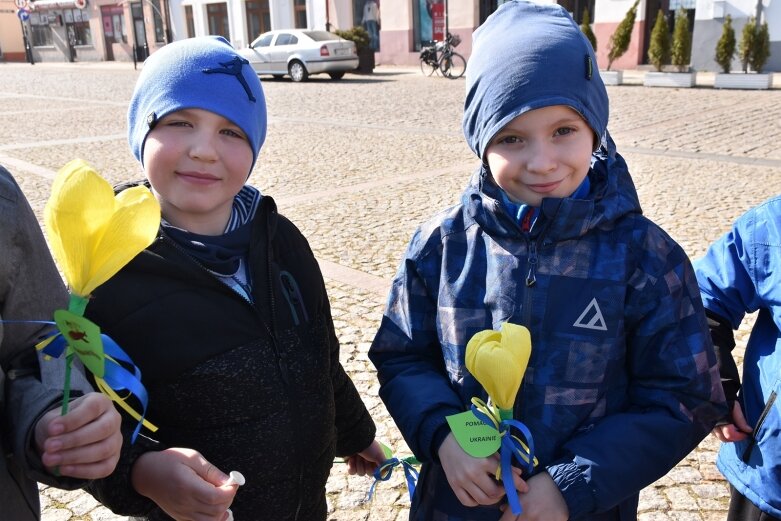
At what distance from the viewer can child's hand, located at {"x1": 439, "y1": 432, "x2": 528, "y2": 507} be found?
1.34m

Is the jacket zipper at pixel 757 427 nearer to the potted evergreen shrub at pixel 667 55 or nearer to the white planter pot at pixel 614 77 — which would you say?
the potted evergreen shrub at pixel 667 55

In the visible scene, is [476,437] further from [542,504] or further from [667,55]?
[667,55]

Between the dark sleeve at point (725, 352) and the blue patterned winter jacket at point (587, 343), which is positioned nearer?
the blue patterned winter jacket at point (587, 343)

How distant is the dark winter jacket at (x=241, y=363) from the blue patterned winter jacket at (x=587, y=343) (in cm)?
23

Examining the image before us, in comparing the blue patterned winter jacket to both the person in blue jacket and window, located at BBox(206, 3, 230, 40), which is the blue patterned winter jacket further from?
window, located at BBox(206, 3, 230, 40)

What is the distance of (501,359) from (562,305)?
0.34 metres

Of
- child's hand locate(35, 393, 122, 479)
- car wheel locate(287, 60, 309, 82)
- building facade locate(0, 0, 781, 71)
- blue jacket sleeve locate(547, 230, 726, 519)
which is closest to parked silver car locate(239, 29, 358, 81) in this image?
car wheel locate(287, 60, 309, 82)

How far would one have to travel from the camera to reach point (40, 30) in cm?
4194

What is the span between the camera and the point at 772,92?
1355cm

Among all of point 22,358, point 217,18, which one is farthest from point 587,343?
point 217,18

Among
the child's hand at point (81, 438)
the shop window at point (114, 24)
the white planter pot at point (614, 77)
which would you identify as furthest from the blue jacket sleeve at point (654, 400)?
the shop window at point (114, 24)

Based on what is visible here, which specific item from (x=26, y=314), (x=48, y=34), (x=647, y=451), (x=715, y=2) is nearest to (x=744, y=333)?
(x=647, y=451)

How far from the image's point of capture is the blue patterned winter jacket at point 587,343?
1417mm

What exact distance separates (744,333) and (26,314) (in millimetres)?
3558
